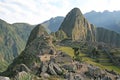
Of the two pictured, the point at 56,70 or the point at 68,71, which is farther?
the point at 68,71

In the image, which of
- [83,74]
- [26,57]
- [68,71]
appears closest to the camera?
[68,71]

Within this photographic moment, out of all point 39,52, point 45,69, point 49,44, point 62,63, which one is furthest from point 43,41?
point 45,69

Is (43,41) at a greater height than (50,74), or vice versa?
(43,41)

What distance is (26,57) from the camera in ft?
494

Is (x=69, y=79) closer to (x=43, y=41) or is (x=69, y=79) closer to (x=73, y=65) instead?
(x=73, y=65)

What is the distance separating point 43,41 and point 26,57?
19048 millimetres

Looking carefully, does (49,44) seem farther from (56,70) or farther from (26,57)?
(56,70)

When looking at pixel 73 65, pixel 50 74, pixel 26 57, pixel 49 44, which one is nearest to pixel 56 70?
pixel 50 74

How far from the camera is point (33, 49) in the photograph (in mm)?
158625

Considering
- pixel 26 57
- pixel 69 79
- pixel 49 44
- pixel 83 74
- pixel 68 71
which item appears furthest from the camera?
pixel 49 44

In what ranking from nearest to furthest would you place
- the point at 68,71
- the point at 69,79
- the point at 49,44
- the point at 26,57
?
the point at 69,79 < the point at 68,71 < the point at 26,57 < the point at 49,44

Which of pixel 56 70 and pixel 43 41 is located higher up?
pixel 43 41

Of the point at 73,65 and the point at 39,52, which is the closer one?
the point at 73,65

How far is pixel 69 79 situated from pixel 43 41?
53.8 m
